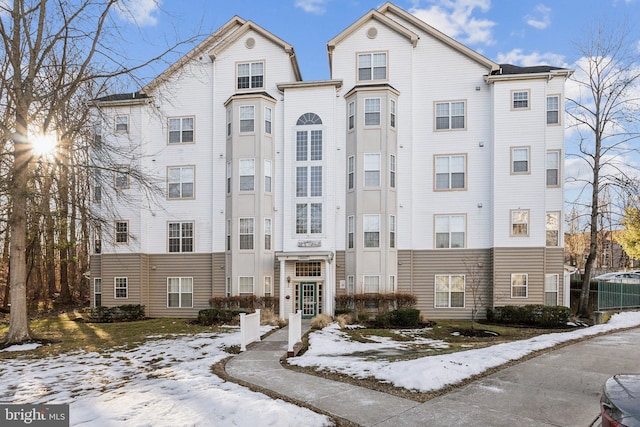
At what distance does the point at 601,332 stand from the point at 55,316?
26.4 m

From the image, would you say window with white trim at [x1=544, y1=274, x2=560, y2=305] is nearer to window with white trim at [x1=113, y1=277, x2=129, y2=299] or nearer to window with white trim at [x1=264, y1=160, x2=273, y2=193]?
window with white trim at [x1=264, y1=160, x2=273, y2=193]

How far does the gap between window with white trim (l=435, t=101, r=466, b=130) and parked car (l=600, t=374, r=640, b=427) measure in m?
18.5

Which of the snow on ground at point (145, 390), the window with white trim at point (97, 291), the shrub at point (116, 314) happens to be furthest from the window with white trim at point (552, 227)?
the window with white trim at point (97, 291)

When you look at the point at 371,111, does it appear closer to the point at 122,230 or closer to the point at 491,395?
the point at 122,230

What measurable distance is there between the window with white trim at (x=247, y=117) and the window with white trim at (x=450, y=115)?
30.9ft

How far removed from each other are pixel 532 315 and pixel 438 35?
46.7 ft

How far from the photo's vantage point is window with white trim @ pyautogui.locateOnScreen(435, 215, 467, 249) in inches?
850

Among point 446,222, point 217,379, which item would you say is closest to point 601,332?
point 446,222

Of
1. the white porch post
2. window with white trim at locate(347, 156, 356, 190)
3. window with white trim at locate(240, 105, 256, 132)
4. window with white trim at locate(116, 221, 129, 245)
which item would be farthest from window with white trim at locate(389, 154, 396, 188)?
window with white trim at locate(116, 221, 129, 245)

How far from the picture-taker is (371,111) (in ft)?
70.6

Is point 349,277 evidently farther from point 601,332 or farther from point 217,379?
point 217,379

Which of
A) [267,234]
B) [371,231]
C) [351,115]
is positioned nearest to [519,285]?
[371,231]

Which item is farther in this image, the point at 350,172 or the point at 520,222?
the point at 350,172

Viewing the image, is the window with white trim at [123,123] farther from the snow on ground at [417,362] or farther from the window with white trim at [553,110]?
the window with white trim at [553,110]
